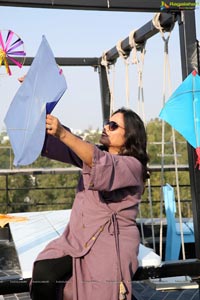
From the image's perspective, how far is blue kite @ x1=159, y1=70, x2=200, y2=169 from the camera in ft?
7.16

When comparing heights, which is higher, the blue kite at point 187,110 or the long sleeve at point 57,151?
the blue kite at point 187,110

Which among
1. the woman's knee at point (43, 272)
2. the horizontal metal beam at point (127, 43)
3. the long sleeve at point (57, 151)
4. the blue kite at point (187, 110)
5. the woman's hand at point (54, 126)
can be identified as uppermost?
the horizontal metal beam at point (127, 43)

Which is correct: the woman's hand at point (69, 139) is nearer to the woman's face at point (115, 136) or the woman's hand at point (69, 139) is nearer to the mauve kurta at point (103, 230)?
the mauve kurta at point (103, 230)

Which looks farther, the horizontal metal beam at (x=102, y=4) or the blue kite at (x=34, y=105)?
the horizontal metal beam at (x=102, y=4)

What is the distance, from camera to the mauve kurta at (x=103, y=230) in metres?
1.74

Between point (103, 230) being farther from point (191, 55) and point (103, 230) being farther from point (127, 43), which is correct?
point (127, 43)

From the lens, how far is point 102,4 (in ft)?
6.97

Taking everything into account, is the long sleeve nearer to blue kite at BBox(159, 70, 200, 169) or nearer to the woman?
the woman

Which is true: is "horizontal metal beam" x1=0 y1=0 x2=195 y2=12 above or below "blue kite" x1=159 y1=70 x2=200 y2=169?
above

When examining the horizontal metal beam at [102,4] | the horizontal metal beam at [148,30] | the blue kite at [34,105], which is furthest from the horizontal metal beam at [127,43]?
the blue kite at [34,105]

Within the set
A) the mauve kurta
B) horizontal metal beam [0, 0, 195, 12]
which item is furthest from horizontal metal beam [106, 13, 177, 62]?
the mauve kurta

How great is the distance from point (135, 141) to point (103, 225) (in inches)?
16.1

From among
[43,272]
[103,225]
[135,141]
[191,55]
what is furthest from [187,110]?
[43,272]

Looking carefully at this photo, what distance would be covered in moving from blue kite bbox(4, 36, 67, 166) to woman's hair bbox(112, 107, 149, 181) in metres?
0.41
